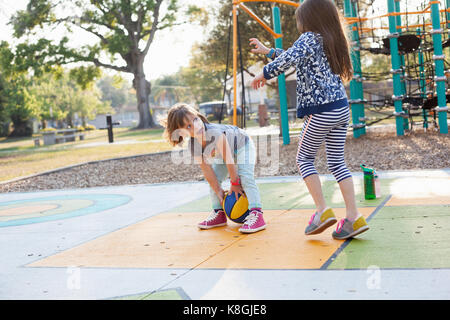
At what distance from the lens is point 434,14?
1052cm

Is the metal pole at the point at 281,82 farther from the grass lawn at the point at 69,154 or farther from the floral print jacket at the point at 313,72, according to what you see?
the floral print jacket at the point at 313,72

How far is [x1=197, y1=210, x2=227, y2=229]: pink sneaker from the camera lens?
4520 millimetres

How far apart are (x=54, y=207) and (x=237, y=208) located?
10.7 ft

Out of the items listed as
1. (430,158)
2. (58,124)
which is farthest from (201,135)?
(58,124)

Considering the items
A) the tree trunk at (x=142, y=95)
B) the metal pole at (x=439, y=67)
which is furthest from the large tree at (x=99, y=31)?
the metal pole at (x=439, y=67)

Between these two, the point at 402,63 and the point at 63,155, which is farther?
the point at 63,155

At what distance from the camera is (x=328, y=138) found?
12.1 feet

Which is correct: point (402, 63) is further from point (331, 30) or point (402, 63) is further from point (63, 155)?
point (63, 155)

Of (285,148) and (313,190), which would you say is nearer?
(313,190)

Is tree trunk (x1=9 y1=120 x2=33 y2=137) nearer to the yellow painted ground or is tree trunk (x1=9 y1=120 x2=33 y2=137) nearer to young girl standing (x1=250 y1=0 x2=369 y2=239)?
the yellow painted ground

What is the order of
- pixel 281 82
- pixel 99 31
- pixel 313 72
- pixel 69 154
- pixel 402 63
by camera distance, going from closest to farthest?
pixel 313 72
pixel 281 82
pixel 402 63
pixel 69 154
pixel 99 31

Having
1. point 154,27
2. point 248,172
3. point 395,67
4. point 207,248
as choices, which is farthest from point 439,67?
point 154,27
